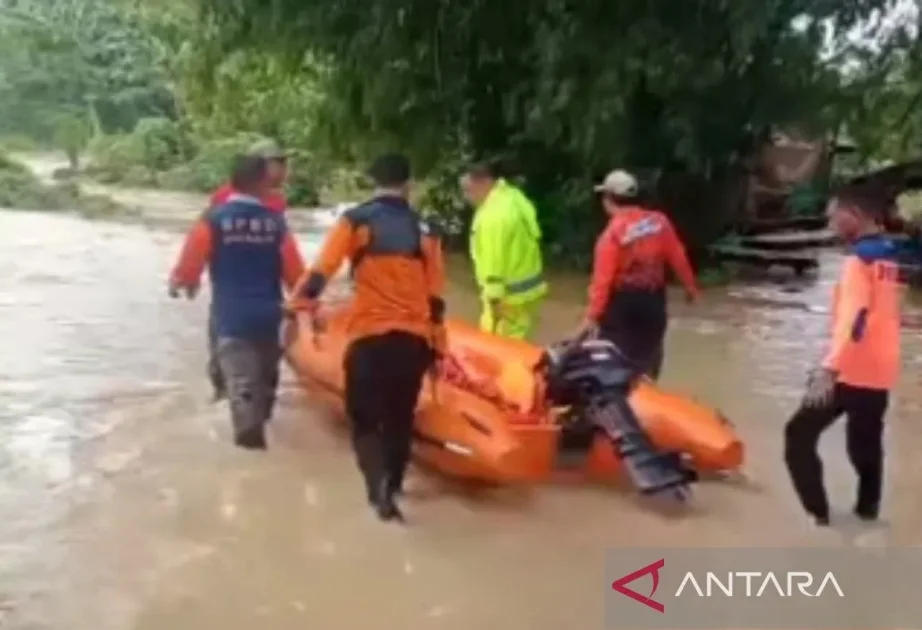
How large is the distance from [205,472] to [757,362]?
5876 millimetres

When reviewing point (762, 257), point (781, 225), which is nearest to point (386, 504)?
point (762, 257)

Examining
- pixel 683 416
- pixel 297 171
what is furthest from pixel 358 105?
pixel 683 416

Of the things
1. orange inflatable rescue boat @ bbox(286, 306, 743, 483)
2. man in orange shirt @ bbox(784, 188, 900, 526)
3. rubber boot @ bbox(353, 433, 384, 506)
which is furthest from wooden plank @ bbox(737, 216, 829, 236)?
rubber boot @ bbox(353, 433, 384, 506)

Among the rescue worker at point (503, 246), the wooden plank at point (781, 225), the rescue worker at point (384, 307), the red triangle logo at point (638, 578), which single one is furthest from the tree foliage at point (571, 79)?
the red triangle logo at point (638, 578)

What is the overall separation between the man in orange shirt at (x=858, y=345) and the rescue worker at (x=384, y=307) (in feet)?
5.51

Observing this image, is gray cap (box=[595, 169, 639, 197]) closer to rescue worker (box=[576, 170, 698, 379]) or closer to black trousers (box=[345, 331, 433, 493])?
rescue worker (box=[576, 170, 698, 379])

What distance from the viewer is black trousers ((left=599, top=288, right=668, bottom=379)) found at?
8461 millimetres

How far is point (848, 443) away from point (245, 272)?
3028mm

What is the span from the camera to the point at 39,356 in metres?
12.3

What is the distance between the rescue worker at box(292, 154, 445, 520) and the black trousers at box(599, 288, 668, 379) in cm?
152

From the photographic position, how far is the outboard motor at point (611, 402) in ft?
25.1

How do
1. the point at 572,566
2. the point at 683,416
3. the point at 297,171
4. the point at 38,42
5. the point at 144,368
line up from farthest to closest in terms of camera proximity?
1. the point at 38,42
2. the point at 297,171
3. the point at 144,368
4. the point at 683,416
5. the point at 572,566

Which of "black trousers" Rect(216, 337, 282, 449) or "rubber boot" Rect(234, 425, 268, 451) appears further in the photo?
"rubber boot" Rect(234, 425, 268, 451)

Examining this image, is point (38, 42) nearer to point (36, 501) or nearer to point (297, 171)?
point (297, 171)
